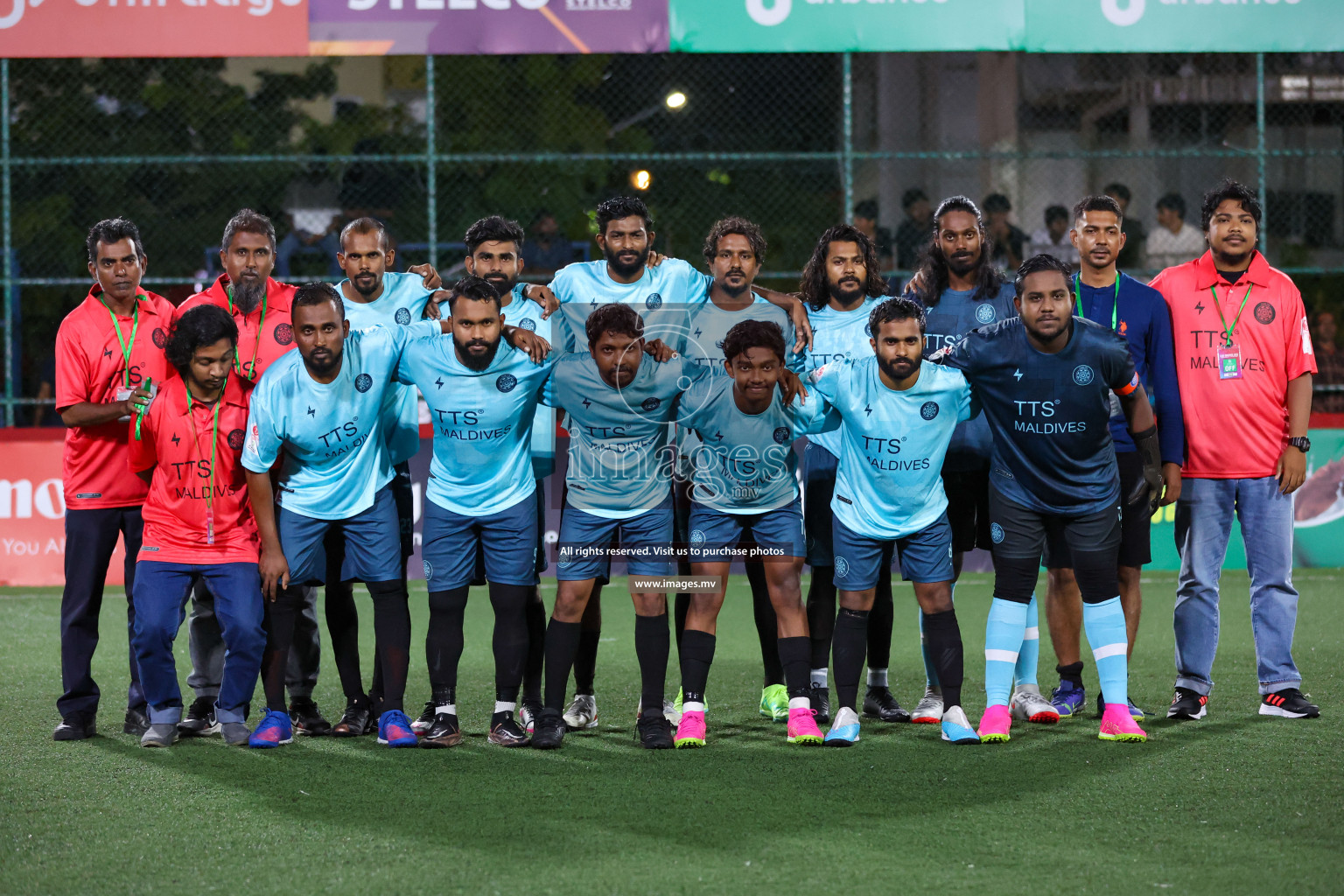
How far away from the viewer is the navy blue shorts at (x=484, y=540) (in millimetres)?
5410

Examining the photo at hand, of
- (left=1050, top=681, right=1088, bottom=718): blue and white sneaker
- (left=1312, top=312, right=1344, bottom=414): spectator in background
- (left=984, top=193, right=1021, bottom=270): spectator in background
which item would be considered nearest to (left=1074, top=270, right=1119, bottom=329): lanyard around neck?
(left=1050, top=681, right=1088, bottom=718): blue and white sneaker

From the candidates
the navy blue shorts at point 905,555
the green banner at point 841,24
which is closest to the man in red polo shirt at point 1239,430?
the navy blue shorts at point 905,555

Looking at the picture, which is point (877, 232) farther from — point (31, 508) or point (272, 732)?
point (272, 732)

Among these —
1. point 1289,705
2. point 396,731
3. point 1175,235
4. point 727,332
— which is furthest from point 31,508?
point 1175,235

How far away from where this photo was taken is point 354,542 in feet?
18.1

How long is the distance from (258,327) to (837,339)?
7.84 ft

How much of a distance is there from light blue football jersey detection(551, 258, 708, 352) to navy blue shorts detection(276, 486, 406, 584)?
98cm

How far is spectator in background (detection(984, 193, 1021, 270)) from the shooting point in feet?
46.4

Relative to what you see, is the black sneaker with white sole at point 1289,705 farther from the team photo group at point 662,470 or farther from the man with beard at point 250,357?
the man with beard at point 250,357

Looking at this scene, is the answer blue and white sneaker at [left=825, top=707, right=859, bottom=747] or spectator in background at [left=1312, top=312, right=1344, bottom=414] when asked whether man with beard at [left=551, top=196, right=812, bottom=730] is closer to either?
blue and white sneaker at [left=825, top=707, right=859, bottom=747]

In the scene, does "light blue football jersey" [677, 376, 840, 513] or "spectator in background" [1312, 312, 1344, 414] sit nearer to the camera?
"light blue football jersey" [677, 376, 840, 513]

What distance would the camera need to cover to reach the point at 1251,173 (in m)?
23.6

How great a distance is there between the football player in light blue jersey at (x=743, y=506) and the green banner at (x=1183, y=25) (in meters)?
6.72

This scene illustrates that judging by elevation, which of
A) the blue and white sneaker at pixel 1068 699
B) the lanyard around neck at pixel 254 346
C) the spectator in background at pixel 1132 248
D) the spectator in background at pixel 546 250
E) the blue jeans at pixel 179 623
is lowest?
the blue and white sneaker at pixel 1068 699
